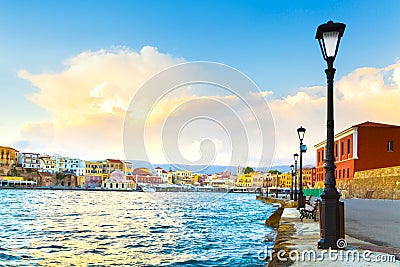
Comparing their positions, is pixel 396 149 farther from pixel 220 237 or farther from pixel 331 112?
pixel 331 112

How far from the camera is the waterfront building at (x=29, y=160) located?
6757 inches

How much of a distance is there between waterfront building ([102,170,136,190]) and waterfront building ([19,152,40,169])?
A: 31186 millimetres

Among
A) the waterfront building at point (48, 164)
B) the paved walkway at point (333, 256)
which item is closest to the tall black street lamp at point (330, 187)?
the paved walkway at point (333, 256)

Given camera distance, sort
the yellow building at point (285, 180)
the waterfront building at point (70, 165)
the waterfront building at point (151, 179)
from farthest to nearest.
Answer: the waterfront building at point (70, 165) < the yellow building at point (285, 180) < the waterfront building at point (151, 179)

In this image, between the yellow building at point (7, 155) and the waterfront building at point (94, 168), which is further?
the waterfront building at point (94, 168)

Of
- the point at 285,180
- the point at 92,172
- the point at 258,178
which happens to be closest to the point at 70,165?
the point at 92,172

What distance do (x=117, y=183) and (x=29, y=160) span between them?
38.9 m

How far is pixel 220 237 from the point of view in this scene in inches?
674

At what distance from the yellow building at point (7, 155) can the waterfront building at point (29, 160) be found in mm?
3853

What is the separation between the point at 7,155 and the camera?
529 feet

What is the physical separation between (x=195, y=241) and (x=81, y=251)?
439cm

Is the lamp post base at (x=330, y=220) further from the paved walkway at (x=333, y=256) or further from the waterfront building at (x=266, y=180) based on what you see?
the waterfront building at (x=266, y=180)

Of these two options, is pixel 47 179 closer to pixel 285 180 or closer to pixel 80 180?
pixel 80 180

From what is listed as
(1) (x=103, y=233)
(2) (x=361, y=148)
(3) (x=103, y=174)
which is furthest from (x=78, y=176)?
(1) (x=103, y=233)
